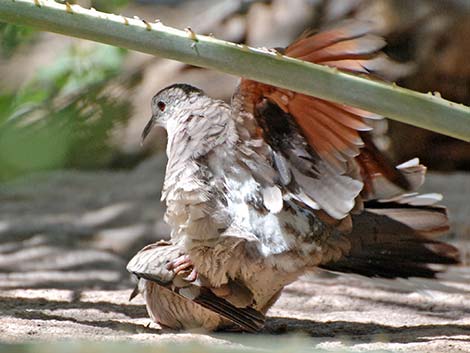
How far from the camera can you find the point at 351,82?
246 centimetres

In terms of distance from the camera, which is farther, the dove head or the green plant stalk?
the dove head

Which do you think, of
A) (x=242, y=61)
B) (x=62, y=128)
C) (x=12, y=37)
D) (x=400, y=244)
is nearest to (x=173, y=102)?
(x=400, y=244)

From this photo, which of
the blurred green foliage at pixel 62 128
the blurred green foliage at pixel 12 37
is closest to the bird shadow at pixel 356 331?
the blurred green foliage at pixel 12 37

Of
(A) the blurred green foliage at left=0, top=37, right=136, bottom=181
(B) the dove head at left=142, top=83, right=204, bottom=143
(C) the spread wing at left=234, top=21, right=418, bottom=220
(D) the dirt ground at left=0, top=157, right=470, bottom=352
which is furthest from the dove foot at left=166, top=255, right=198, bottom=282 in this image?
(A) the blurred green foliage at left=0, top=37, right=136, bottom=181

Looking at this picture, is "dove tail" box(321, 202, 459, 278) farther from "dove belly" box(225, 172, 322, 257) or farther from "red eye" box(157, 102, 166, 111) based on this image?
"red eye" box(157, 102, 166, 111)

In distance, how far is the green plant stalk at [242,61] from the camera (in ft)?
7.57

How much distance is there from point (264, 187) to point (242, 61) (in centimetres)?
95

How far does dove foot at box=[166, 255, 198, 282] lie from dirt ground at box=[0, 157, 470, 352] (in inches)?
8.4

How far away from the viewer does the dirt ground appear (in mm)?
3223

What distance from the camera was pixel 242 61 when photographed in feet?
7.98

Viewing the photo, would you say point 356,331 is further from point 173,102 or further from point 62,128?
point 62,128

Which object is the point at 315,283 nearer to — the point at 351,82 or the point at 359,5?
the point at 351,82

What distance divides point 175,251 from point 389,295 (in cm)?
143

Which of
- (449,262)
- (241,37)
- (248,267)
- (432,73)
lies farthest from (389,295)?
(241,37)
